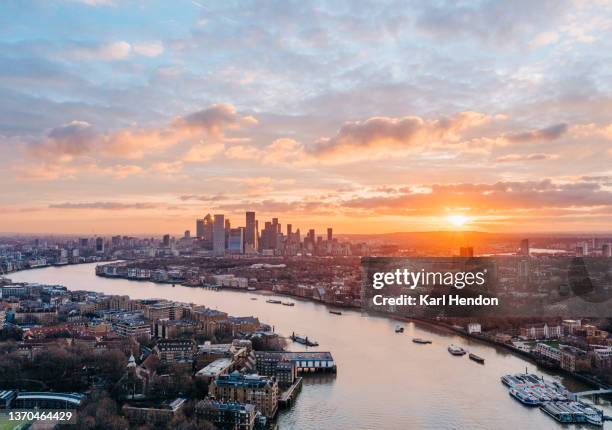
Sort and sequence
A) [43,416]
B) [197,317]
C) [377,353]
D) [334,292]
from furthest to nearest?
[334,292]
[197,317]
[377,353]
[43,416]

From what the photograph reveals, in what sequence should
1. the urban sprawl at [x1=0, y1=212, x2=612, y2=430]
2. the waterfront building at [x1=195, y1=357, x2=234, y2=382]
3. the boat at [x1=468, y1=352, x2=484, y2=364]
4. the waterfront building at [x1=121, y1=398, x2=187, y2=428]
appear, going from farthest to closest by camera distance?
the boat at [x1=468, y1=352, x2=484, y2=364], the waterfront building at [x1=195, y1=357, x2=234, y2=382], the urban sprawl at [x1=0, y1=212, x2=612, y2=430], the waterfront building at [x1=121, y1=398, x2=187, y2=428]

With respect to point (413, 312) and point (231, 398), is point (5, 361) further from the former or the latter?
point (413, 312)

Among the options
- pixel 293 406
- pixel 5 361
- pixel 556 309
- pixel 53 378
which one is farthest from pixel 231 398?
pixel 556 309

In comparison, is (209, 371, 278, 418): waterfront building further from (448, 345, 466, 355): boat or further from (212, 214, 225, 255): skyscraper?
(212, 214, 225, 255): skyscraper

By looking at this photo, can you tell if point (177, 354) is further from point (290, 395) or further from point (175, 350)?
point (290, 395)

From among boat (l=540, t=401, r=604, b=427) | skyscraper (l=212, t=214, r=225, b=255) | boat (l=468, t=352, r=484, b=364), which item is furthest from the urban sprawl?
skyscraper (l=212, t=214, r=225, b=255)

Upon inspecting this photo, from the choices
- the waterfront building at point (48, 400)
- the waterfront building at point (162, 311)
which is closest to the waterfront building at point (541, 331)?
the waterfront building at point (162, 311)

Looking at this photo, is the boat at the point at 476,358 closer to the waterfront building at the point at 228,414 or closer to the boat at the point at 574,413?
the boat at the point at 574,413
